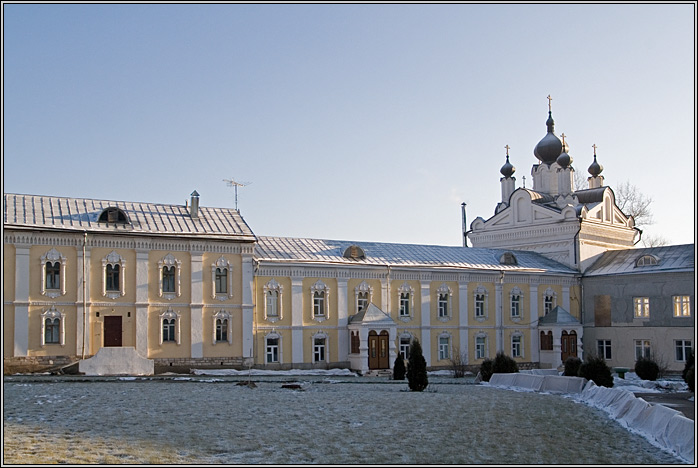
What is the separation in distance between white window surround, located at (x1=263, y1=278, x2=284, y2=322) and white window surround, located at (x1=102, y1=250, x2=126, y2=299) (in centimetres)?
618

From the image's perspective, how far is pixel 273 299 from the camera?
3450 cm

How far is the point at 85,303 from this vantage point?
29672mm

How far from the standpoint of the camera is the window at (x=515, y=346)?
1609 inches

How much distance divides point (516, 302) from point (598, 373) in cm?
1757

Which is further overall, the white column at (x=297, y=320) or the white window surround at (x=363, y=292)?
the white window surround at (x=363, y=292)

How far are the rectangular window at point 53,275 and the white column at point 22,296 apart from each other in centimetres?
76

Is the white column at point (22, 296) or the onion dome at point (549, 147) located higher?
the onion dome at point (549, 147)

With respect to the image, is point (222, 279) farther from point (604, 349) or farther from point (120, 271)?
point (604, 349)

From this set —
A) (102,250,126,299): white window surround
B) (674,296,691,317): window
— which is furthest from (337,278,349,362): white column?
(674,296,691,317): window

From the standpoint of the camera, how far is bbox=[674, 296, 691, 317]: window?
127 ft

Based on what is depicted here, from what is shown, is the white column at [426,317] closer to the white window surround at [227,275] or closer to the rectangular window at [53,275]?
the white window surround at [227,275]

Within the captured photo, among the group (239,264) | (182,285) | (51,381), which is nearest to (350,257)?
(239,264)

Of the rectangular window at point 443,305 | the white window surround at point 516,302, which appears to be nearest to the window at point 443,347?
the rectangular window at point 443,305

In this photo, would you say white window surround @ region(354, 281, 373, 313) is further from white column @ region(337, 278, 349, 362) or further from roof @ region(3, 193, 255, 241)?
roof @ region(3, 193, 255, 241)
